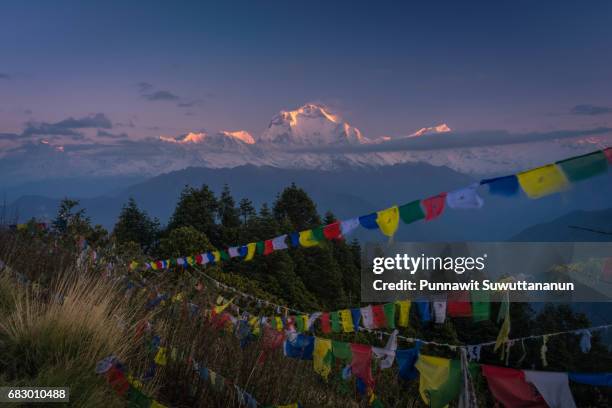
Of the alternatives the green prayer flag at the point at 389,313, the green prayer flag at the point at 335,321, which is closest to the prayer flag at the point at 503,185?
the green prayer flag at the point at 389,313

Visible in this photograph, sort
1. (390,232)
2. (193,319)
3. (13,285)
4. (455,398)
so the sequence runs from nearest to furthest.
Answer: (193,319) < (13,285) < (455,398) < (390,232)

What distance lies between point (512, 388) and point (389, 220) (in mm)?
2594

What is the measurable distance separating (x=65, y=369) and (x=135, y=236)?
5322cm

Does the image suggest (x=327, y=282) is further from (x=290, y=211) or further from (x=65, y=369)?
(x=65, y=369)

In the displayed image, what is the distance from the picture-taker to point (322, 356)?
23.0 feet

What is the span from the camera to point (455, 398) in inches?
218

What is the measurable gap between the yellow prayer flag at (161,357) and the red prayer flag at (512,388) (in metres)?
3.33

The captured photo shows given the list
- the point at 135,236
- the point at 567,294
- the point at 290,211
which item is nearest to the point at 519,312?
the point at 567,294

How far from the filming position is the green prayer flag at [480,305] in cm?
890

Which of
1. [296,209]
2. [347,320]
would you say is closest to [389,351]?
[347,320]

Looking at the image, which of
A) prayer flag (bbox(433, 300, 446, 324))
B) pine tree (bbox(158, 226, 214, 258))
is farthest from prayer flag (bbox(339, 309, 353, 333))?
pine tree (bbox(158, 226, 214, 258))

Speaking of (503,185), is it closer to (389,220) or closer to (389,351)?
(389,220)

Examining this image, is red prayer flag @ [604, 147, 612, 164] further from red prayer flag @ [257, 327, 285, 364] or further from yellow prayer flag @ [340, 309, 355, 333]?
yellow prayer flag @ [340, 309, 355, 333]

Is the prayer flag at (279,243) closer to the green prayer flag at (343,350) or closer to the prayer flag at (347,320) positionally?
the prayer flag at (347,320)
